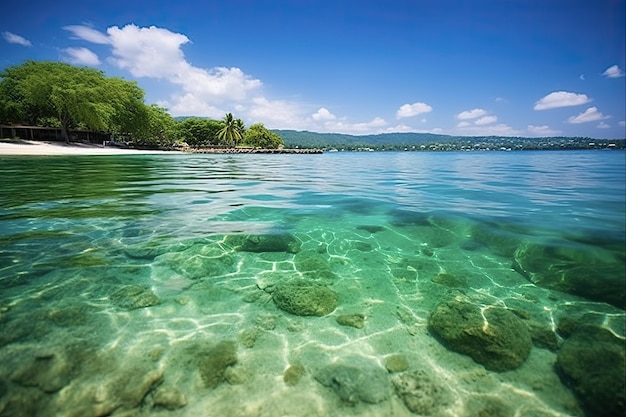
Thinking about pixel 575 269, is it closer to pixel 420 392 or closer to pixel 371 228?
pixel 371 228

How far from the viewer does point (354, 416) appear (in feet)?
9.46

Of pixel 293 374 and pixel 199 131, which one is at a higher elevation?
pixel 199 131

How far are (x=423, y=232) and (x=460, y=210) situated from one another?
2.25 m

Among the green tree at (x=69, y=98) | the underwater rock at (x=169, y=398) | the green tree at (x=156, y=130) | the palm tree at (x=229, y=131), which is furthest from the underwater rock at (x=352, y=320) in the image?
the palm tree at (x=229, y=131)

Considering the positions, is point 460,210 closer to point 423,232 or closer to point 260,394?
point 423,232

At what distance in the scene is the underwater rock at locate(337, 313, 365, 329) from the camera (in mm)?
4270

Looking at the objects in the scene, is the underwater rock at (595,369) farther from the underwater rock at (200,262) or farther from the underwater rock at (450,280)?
the underwater rock at (200,262)

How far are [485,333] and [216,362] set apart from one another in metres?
3.40

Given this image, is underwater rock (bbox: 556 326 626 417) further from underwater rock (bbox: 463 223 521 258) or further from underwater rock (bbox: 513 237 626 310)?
underwater rock (bbox: 463 223 521 258)

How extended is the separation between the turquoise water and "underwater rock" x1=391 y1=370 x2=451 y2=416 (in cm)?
1

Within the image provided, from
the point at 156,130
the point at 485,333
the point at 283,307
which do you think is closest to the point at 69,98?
the point at 156,130

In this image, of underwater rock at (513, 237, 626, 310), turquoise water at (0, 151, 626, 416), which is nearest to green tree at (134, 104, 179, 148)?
turquoise water at (0, 151, 626, 416)

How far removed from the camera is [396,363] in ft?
11.7

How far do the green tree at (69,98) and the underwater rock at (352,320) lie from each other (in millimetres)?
52074
